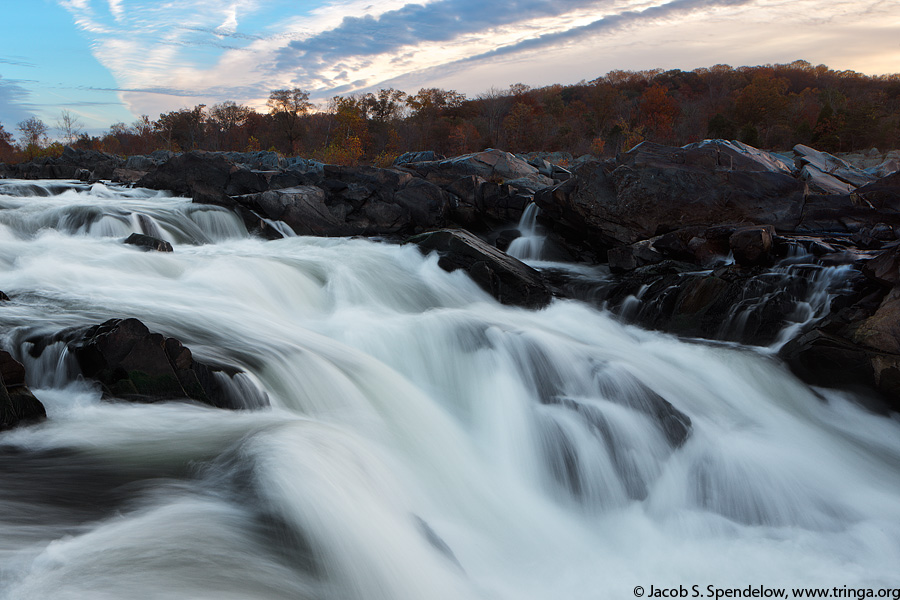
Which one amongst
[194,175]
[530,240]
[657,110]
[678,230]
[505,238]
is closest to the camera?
[678,230]

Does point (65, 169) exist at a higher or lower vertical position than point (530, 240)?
higher

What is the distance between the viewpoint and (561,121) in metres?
61.0

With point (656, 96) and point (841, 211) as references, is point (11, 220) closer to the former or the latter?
point (841, 211)

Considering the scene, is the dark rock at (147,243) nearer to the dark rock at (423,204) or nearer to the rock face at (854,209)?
the dark rock at (423,204)

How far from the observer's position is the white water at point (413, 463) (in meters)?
3.51

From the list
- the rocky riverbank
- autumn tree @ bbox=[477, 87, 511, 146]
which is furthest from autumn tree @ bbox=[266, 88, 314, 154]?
the rocky riverbank

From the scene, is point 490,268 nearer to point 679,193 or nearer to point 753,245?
point 753,245

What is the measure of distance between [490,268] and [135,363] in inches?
288

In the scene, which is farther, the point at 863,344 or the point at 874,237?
the point at 874,237

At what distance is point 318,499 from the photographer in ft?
13.0

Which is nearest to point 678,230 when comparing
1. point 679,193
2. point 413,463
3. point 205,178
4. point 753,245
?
point 679,193

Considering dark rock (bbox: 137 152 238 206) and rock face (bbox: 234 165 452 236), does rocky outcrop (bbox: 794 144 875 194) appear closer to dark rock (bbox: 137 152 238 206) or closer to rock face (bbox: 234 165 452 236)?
rock face (bbox: 234 165 452 236)

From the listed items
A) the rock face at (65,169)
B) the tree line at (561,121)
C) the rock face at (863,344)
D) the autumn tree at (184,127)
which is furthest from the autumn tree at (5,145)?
the rock face at (863,344)

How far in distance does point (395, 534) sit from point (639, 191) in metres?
11.4
